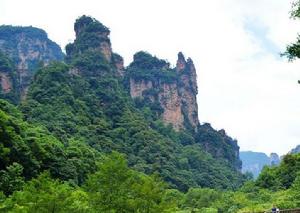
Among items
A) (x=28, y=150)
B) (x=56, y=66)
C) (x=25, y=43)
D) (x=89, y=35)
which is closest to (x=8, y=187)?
(x=28, y=150)

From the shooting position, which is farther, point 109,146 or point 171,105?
point 171,105

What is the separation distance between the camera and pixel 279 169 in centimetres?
6769

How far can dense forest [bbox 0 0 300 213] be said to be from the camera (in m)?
27.3

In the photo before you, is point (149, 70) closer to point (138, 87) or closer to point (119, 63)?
point (138, 87)

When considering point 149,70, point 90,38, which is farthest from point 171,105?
point 90,38

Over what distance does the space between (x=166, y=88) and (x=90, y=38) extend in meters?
31.4

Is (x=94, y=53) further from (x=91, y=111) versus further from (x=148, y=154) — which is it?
(x=148, y=154)

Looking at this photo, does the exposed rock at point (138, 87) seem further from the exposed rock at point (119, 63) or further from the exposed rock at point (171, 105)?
the exposed rock at point (171, 105)

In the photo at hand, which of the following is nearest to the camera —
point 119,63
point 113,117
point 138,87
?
point 113,117

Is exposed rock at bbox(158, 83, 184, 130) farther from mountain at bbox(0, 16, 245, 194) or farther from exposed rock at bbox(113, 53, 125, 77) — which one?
exposed rock at bbox(113, 53, 125, 77)

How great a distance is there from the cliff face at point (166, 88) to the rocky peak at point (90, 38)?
49.9 feet

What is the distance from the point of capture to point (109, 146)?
95062 mm

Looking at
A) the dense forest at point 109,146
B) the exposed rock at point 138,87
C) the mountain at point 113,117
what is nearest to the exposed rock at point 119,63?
the mountain at point 113,117

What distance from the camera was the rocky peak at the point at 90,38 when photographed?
132 metres
